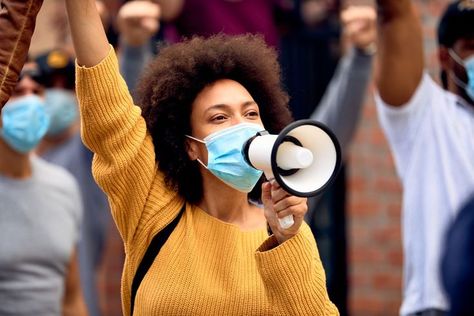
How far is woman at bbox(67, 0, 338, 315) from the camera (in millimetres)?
3447

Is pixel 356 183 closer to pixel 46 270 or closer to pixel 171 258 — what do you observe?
pixel 46 270

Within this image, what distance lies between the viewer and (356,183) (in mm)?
7336

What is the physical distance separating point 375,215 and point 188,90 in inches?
147

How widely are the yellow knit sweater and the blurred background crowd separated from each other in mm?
2389

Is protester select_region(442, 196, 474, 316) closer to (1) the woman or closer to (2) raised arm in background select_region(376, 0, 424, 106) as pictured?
(1) the woman

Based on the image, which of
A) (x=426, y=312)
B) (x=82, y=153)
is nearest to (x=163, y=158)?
(x=426, y=312)

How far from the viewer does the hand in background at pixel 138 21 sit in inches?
207

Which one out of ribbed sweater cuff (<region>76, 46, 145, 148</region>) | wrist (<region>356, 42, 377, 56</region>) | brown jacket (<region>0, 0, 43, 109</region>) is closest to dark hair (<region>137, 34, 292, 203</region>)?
ribbed sweater cuff (<region>76, 46, 145, 148</region>)

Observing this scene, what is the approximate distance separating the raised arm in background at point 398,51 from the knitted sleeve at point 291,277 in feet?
4.10

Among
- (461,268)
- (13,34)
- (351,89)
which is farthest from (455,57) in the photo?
(461,268)

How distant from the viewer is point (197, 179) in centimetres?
381

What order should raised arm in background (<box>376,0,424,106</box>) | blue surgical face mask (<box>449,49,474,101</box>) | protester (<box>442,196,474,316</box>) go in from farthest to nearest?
blue surgical face mask (<box>449,49,474,101</box>) → raised arm in background (<box>376,0,424,106</box>) → protester (<box>442,196,474,316</box>)

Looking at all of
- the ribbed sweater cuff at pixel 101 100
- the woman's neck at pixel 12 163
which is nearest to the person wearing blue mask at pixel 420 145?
the ribbed sweater cuff at pixel 101 100

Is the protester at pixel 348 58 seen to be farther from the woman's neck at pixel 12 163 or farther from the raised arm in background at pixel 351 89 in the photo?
the woman's neck at pixel 12 163
